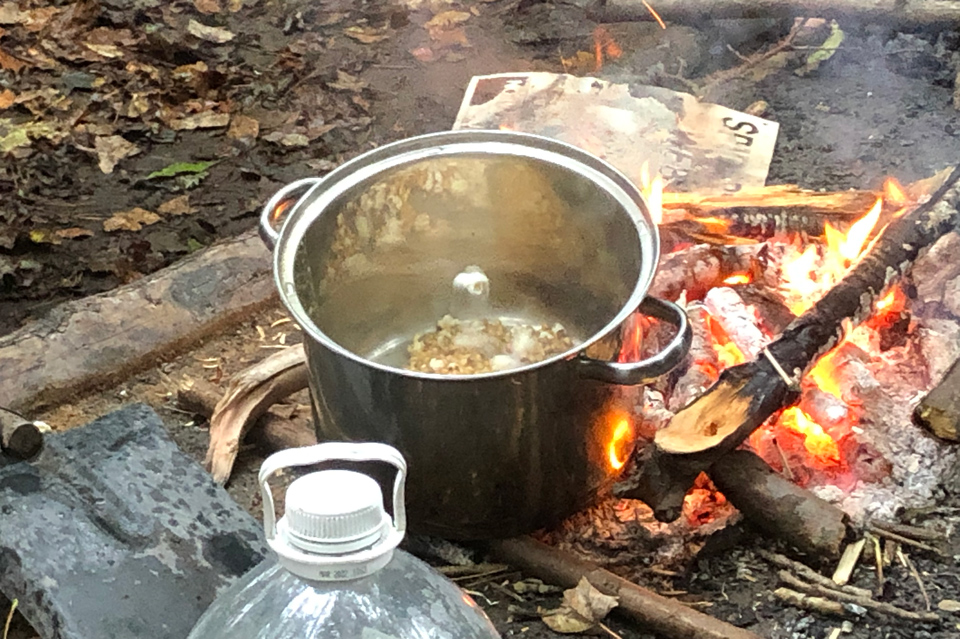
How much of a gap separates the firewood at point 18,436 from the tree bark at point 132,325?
56cm

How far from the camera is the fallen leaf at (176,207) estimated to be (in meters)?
3.23

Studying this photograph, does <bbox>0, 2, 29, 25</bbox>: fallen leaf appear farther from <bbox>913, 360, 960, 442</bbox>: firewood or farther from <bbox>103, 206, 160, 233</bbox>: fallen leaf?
<bbox>913, 360, 960, 442</bbox>: firewood

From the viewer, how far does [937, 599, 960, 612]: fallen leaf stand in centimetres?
175

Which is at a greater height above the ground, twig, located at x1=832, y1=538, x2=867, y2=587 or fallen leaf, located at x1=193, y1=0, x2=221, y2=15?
fallen leaf, located at x1=193, y1=0, x2=221, y2=15

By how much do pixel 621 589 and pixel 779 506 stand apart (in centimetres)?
32

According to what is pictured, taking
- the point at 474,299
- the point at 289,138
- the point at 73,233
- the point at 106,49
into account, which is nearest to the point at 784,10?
the point at 289,138

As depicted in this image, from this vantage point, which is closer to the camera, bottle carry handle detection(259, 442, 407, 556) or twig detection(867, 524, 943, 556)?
bottle carry handle detection(259, 442, 407, 556)

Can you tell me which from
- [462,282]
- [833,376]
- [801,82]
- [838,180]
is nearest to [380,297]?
[462,282]

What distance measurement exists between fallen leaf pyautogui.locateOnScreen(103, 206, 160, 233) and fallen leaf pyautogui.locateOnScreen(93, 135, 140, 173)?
0.31 metres

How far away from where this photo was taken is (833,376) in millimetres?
2123

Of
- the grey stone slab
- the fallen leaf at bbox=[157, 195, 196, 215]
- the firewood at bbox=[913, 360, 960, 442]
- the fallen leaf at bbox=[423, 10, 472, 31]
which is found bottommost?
the fallen leaf at bbox=[157, 195, 196, 215]

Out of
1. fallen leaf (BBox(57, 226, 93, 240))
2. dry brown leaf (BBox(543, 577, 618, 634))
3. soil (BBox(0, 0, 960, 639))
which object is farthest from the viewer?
fallen leaf (BBox(57, 226, 93, 240))

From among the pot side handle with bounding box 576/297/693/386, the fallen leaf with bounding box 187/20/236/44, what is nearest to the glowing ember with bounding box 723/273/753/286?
the pot side handle with bounding box 576/297/693/386

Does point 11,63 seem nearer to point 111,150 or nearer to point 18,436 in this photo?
point 111,150
